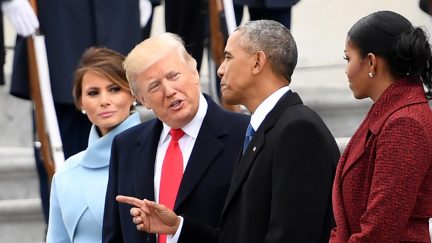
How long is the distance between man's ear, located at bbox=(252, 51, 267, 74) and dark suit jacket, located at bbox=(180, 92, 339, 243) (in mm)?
105

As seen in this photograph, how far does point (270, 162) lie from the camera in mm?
3873

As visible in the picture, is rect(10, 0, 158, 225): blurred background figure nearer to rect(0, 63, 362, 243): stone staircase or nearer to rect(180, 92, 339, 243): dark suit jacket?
rect(0, 63, 362, 243): stone staircase

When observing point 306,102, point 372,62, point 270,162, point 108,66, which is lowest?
point 306,102

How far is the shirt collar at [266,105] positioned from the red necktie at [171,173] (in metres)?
0.41

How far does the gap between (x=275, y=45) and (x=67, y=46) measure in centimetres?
237

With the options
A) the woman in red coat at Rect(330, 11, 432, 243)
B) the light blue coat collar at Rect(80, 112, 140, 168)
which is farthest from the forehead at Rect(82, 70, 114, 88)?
the woman in red coat at Rect(330, 11, 432, 243)

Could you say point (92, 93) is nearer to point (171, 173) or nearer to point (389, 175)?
point (171, 173)

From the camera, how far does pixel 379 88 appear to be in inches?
144

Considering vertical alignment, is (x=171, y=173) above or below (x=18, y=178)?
above

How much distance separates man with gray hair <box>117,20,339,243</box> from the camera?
379cm

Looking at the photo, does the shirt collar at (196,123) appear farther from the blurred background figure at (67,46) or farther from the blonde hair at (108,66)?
the blurred background figure at (67,46)

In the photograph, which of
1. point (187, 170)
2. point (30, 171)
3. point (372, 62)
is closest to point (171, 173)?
Result: point (187, 170)

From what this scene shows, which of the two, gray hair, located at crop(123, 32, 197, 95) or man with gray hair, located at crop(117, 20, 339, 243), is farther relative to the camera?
gray hair, located at crop(123, 32, 197, 95)

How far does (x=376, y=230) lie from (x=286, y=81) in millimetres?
654
